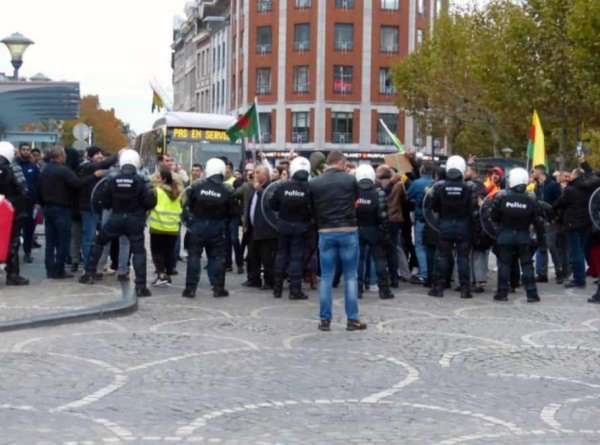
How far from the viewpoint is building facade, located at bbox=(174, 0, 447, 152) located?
77.8 metres

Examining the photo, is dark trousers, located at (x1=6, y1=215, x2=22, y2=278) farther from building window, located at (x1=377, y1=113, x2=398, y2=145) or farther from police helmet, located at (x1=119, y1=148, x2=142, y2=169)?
building window, located at (x1=377, y1=113, x2=398, y2=145)

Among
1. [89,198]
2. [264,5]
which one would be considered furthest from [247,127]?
[264,5]

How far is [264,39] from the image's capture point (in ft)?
262

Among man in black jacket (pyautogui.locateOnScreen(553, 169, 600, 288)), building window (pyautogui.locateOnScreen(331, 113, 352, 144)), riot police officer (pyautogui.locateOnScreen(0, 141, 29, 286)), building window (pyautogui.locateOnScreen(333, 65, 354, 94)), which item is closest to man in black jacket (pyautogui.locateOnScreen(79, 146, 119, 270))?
riot police officer (pyautogui.locateOnScreen(0, 141, 29, 286))

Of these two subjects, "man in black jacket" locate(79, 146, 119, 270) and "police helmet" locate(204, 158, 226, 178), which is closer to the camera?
"police helmet" locate(204, 158, 226, 178)

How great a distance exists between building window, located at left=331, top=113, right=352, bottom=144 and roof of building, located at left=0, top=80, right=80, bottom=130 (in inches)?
2051

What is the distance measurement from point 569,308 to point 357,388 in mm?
6457

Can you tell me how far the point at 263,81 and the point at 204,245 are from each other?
65.7m

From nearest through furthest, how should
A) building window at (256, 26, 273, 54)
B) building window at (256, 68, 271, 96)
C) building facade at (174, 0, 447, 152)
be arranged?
building facade at (174, 0, 447, 152), building window at (256, 26, 273, 54), building window at (256, 68, 271, 96)

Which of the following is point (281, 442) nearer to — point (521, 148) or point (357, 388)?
point (357, 388)

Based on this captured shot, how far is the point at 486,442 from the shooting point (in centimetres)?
730

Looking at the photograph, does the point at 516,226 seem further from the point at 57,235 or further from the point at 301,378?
the point at 301,378

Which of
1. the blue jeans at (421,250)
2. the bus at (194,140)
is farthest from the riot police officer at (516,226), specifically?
the bus at (194,140)

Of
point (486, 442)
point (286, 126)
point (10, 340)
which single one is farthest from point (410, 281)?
point (286, 126)
